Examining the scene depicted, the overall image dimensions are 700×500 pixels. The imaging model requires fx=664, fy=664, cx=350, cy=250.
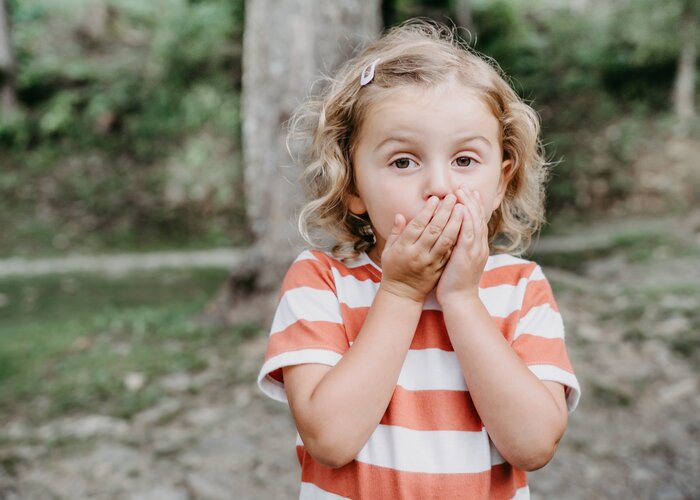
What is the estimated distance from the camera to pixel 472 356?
1.32 meters

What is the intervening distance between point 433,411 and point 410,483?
15cm

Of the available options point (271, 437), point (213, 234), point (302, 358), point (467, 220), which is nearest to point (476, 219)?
point (467, 220)

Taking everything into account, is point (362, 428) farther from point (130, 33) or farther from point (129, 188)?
point (130, 33)

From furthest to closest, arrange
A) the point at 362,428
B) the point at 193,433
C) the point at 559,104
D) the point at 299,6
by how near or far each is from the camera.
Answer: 1. the point at 559,104
2. the point at 299,6
3. the point at 193,433
4. the point at 362,428

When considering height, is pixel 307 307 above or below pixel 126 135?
above

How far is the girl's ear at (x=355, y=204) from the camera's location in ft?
5.29

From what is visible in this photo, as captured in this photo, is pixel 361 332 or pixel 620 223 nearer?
pixel 361 332

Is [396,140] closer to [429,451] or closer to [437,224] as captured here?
[437,224]

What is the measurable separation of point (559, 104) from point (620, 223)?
10.9 feet

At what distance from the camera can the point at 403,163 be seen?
4.66ft

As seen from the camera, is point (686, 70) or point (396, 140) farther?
point (686, 70)

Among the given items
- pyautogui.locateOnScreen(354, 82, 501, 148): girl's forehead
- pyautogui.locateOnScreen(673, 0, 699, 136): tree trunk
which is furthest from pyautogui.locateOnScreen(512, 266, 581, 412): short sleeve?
pyautogui.locateOnScreen(673, 0, 699, 136): tree trunk

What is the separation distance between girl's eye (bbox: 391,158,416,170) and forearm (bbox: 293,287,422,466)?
316mm

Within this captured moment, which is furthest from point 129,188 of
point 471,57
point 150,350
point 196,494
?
point 471,57
